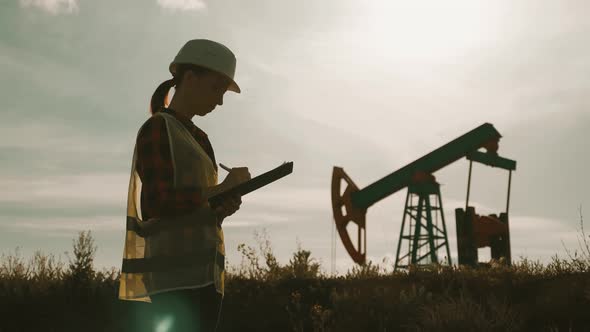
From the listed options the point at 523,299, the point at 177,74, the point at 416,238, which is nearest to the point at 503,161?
the point at 416,238

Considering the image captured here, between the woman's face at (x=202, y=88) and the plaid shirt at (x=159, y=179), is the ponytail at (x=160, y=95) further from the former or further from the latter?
the plaid shirt at (x=159, y=179)

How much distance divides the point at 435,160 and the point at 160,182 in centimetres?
1429

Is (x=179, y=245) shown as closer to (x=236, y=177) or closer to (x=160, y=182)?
(x=160, y=182)

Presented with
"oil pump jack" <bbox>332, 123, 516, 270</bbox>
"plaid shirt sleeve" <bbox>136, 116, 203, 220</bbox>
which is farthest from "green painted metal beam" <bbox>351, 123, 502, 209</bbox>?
"plaid shirt sleeve" <bbox>136, 116, 203, 220</bbox>

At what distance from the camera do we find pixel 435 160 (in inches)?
624

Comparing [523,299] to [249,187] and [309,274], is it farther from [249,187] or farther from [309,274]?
[249,187]

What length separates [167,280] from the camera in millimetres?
2283

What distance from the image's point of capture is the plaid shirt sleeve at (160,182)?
2271 mm

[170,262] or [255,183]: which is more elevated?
[255,183]

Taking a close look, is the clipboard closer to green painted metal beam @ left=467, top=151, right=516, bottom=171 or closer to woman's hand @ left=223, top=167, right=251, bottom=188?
woman's hand @ left=223, top=167, right=251, bottom=188

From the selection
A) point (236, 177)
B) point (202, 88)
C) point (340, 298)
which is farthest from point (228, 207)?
point (340, 298)

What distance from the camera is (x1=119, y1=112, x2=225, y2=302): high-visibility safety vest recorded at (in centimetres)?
229

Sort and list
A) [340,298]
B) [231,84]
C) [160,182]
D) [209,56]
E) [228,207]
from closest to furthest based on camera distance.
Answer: [160,182] < [228,207] < [209,56] < [231,84] < [340,298]

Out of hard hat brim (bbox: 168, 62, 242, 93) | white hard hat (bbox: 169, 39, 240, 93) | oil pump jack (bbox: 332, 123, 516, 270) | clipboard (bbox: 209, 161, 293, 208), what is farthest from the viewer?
oil pump jack (bbox: 332, 123, 516, 270)
